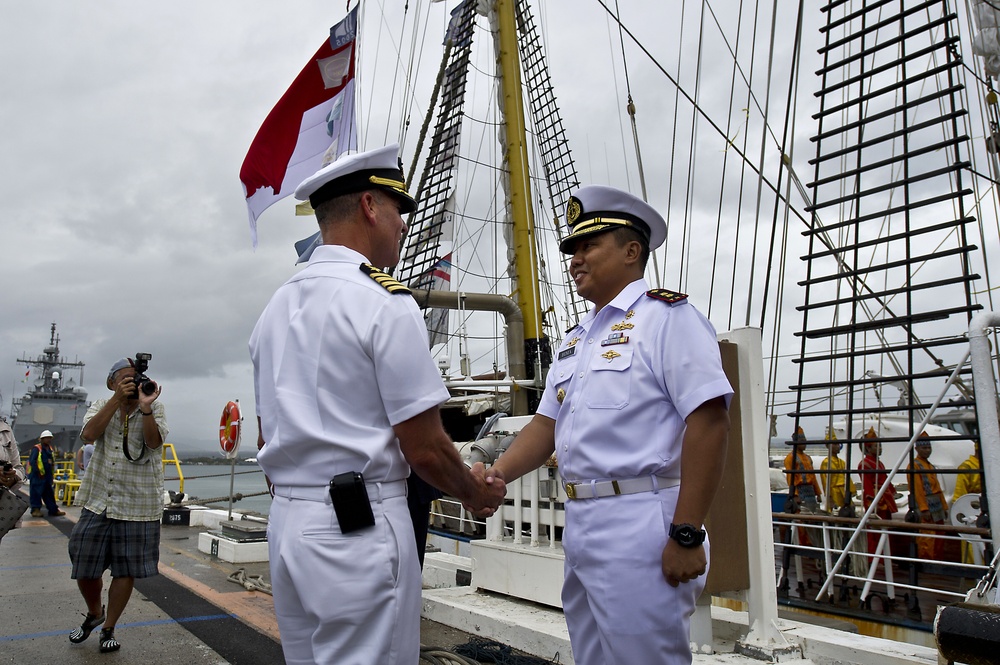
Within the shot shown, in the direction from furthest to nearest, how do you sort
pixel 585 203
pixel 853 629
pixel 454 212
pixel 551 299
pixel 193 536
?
pixel 551 299, pixel 454 212, pixel 193 536, pixel 853 629, pixel 585 203

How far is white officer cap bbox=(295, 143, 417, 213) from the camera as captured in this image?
1930 millimetres

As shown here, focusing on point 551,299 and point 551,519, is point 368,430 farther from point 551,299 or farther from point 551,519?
point 551,299

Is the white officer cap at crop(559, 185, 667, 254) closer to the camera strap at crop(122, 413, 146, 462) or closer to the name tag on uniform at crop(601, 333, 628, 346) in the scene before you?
the name tag on uniform at crop(601, 333, 628, 346)

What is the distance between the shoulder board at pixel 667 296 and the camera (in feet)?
6.94

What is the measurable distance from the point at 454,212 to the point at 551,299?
3256 millimetres

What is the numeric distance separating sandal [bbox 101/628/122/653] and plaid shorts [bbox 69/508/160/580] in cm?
29

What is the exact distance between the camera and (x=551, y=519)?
13.3 feet

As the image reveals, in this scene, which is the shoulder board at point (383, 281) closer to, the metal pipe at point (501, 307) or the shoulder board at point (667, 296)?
the shoulder board at point (667, 296)

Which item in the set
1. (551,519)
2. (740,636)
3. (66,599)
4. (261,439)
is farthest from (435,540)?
(261,439)

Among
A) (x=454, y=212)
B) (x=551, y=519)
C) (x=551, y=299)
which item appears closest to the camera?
(x=551, y=519)

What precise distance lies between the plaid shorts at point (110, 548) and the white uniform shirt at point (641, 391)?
114 inches

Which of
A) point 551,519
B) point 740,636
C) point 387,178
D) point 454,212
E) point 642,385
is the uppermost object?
point 454,212

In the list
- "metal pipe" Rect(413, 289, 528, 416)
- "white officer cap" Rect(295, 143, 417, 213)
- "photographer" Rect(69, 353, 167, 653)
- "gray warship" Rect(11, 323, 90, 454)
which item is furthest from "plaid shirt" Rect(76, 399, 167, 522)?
"gray warship" Rect(11, 323, 90, 454)

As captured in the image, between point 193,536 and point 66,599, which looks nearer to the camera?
point 66,599
